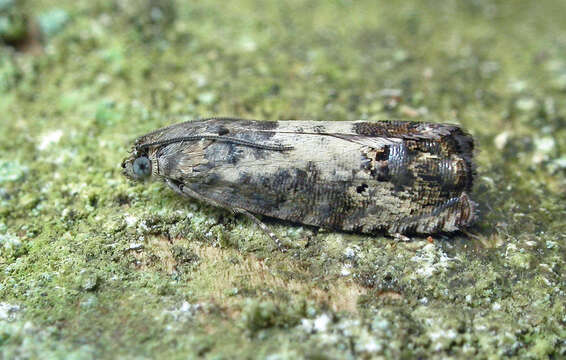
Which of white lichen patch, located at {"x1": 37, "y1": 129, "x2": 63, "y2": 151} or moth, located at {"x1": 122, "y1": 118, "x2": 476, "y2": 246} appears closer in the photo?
moth, located at {"x1": 122, "y1": 118, "x2": 476, "y2": 246}

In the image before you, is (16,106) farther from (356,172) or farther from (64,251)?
(356,172)

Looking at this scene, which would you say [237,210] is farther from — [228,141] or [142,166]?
[142,166]

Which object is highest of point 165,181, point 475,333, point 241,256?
point 165,181

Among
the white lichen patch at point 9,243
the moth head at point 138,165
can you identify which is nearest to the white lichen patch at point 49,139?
the white lichen patch at point 9,243

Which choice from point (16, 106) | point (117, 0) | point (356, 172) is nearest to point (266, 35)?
point (117, 0)

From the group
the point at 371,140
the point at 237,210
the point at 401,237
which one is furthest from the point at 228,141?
the point at 401,237

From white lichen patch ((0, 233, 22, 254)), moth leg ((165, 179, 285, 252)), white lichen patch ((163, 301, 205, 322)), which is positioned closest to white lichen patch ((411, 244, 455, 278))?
moth leg ((165, 179, 285, 252))

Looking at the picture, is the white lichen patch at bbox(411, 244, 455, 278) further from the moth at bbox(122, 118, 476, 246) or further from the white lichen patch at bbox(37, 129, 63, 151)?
the white lichen patch at bbox(37, 129, 63, 151)
